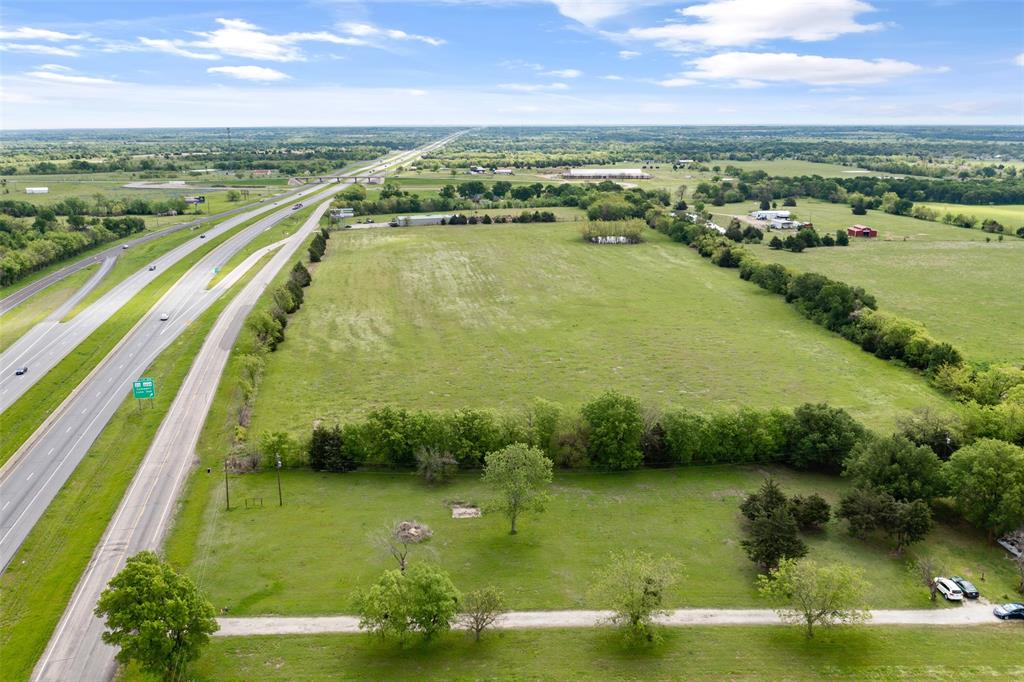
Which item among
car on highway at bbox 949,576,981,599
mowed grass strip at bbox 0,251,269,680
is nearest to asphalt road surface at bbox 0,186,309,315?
mowed grass strip at bbox 0,251,269,680

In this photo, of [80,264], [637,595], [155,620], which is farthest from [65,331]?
[637,595]

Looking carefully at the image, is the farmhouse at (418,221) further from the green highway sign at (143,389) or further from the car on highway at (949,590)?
the car on highway at (949,590)

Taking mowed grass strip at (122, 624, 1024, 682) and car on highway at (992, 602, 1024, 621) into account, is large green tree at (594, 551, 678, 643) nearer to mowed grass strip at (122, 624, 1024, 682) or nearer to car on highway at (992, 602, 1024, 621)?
mowed grass strip at (122, 624, 1024, 682)

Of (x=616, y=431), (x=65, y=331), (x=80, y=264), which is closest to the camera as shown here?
(x=616, y=431)

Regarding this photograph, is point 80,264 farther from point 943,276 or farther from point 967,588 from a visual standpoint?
point 943,276

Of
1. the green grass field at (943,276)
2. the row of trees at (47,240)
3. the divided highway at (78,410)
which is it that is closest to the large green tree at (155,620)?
the divided highway at (78,410)

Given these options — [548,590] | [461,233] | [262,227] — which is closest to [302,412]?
[548,590]
